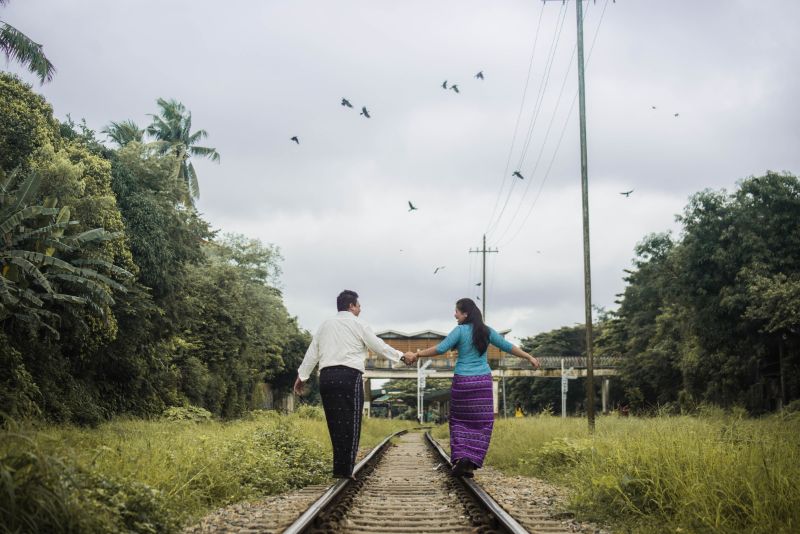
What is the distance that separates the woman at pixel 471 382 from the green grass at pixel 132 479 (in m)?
2.02

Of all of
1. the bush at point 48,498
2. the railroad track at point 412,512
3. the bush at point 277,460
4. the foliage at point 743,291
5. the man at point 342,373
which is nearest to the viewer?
the bush at point 48,498

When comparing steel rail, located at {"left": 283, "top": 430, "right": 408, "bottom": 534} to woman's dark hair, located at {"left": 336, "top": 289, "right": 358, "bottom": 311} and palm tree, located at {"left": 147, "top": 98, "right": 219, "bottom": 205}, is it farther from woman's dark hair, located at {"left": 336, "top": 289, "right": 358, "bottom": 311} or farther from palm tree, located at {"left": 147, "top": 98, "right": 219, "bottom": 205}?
A: palm tree, located at {"left": 147, "top": 98, "right": 219, "bottom": 205}

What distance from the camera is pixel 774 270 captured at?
89.8 ft

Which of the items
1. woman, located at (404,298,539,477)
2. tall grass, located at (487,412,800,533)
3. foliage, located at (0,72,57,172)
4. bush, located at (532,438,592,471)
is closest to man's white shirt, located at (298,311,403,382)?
woman, located at (404,298,539,477)

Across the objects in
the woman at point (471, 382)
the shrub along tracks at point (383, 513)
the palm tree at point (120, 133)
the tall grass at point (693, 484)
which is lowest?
the shrub along tracks at point (383, 513)

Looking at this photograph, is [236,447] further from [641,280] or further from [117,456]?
[641,280]

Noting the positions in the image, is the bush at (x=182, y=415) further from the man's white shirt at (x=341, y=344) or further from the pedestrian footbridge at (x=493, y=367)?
the pedestrian footbridge at (x=493, y=367)

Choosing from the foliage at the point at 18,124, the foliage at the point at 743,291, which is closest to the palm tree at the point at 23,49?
the foliage at the point at 18,124

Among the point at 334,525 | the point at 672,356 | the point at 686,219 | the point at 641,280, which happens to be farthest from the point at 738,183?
the point at 334,525

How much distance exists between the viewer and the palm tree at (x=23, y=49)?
1609 centimetres

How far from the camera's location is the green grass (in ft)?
12.1

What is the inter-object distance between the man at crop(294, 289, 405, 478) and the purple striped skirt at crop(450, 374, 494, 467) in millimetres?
920

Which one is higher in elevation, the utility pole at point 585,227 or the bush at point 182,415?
the utility pole at point 585,227

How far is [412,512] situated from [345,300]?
2.43 metres
